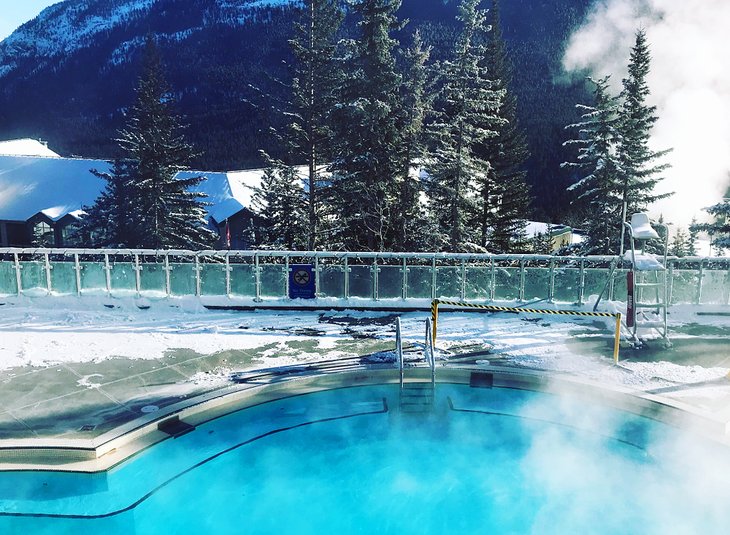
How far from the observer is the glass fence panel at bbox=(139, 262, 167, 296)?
16.2 metres

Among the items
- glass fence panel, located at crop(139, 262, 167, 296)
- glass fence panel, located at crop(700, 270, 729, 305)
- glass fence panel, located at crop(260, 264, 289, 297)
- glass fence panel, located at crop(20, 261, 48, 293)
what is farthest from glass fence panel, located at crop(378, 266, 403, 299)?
glass fence panel, located at crop(20, 261, 48, 293)

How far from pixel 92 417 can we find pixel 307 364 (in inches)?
162

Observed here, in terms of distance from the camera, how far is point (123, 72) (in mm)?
138875

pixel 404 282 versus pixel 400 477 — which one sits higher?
pixel 404 282

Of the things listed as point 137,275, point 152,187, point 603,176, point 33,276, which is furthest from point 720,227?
point 152,187

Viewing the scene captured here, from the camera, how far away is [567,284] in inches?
628

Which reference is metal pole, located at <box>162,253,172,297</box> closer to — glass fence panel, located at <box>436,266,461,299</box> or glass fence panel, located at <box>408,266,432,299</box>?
glass fence panel, located at <box>408,266,432,299</box>

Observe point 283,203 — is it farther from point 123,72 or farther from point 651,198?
point 123,72

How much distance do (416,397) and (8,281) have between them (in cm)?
1240

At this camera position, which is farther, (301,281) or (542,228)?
(542,228)

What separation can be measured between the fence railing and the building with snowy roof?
92.0 feet

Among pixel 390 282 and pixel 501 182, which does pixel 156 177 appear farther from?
pixel 390 282

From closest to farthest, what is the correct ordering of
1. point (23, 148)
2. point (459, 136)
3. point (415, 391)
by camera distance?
point (415, 391) < point (459, 136) < point (23, 148)

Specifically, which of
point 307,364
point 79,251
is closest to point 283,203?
point 79,251
